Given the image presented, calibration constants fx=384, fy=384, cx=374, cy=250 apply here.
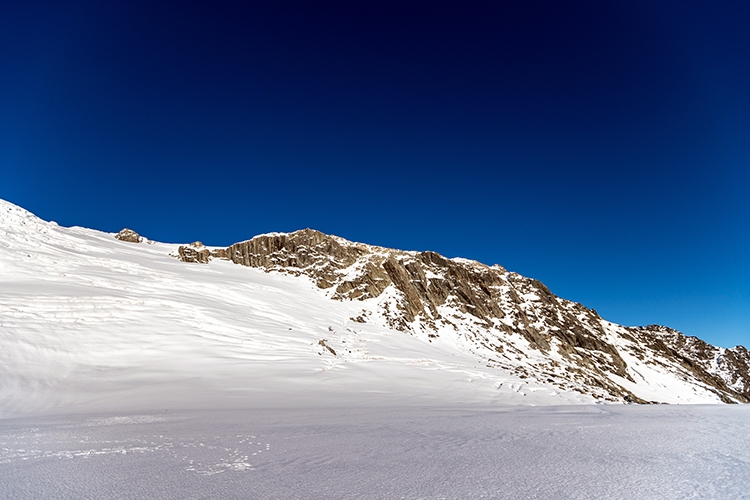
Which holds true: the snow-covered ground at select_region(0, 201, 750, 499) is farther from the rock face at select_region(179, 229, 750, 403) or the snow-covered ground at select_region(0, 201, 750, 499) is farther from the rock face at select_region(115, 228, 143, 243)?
the rock face at select_region(115, 228, 143, 243)

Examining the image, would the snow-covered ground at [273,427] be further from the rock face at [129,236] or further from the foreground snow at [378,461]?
the rock face at [129,236]

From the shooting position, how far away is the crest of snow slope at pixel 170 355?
1603cm

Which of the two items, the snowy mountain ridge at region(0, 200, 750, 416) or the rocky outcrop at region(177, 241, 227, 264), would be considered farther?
the rocky outcrop at region(177, 241, 227, 264)

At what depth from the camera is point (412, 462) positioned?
5.21 meters

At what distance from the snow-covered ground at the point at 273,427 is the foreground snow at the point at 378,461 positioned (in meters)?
0.03

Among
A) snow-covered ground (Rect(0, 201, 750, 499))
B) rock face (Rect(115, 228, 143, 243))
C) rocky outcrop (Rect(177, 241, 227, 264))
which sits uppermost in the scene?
rock face (Rect(115, 228, 143, 243))

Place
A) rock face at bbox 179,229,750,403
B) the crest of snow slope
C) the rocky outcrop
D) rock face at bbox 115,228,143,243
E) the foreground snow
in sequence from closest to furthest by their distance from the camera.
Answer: the foreground snow < the crest of snow slope < rock face at bbox 179,229,750,403 < the rocky outcrop < rock face at bbox 115,228,143,243

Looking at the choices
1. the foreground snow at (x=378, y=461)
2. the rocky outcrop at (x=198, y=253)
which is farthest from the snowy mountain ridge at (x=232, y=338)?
the foreground snow at (x=378, y=461)

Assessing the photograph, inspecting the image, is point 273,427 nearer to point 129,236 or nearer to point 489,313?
point 489,313

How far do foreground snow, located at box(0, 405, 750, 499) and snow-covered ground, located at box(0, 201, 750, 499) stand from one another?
33 millimetres

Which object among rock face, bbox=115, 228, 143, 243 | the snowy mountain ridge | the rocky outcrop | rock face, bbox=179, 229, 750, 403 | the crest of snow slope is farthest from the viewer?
rock face, bbox=115, 228, 143, 243

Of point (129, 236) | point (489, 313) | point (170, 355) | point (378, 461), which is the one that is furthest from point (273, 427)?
point (129, 236)

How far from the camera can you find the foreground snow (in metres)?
4.07

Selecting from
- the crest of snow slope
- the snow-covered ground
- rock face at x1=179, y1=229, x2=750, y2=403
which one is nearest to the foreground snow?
the snow-covered ground
